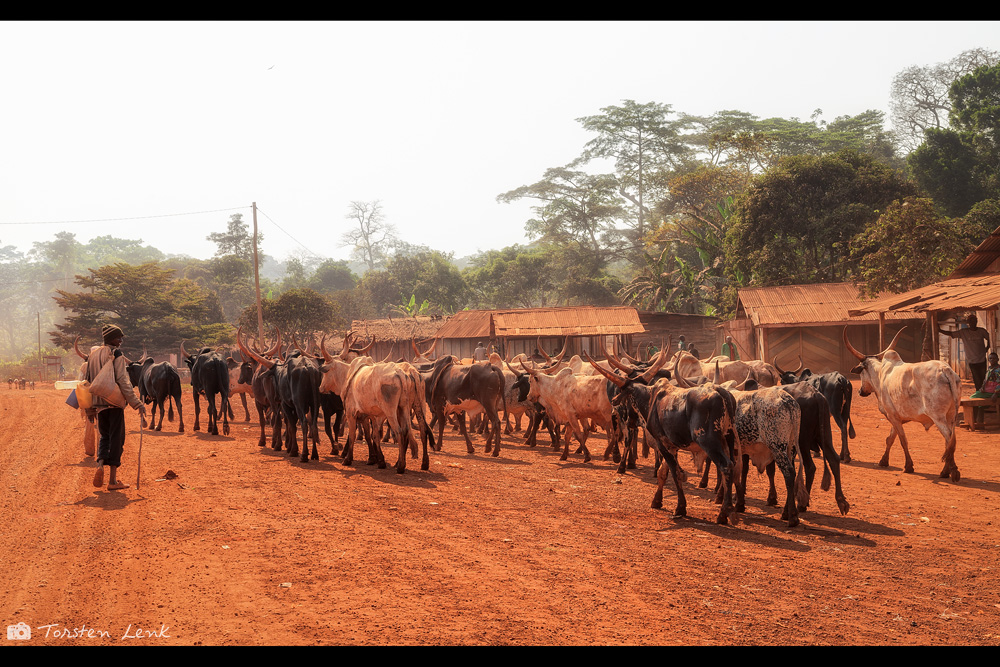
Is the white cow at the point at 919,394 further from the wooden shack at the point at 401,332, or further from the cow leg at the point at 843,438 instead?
the wooden shack at the point at 401,332

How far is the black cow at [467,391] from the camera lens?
14.4 m

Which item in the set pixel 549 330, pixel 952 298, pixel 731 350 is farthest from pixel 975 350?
pixel 549 330

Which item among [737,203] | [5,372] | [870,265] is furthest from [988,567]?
[5,372]

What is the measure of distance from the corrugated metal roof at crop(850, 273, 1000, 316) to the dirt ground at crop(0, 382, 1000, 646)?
19.1 ft

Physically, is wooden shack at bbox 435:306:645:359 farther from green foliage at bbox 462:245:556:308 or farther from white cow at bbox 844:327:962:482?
green foliage at bbox 462:245:556:308

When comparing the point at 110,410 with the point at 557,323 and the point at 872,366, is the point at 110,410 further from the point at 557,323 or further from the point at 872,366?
the point at 557,323

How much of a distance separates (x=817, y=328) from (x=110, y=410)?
2700 centimetres

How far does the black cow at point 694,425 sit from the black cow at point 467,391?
5162mm

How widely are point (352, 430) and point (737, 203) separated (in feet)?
99.1

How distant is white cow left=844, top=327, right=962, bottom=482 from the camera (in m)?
11.1

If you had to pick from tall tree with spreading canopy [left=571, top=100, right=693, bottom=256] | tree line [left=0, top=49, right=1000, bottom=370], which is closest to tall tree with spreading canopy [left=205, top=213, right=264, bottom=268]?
tree line [left=0, top=49, right=1000, bottom=370]

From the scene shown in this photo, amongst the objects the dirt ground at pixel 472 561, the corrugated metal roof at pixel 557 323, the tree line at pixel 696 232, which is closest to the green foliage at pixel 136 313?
the tree line at pixel 696 232

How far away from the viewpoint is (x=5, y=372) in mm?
53906

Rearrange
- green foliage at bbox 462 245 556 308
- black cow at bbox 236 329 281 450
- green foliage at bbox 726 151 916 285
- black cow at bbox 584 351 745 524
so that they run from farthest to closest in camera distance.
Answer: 1. green foliage at bbox 462 245 556 308
2. green foliage at bbox 726 151 916 285
3. black cow at bbox 236 329 281 450
4. black cow at bbox 584 351 745 524
